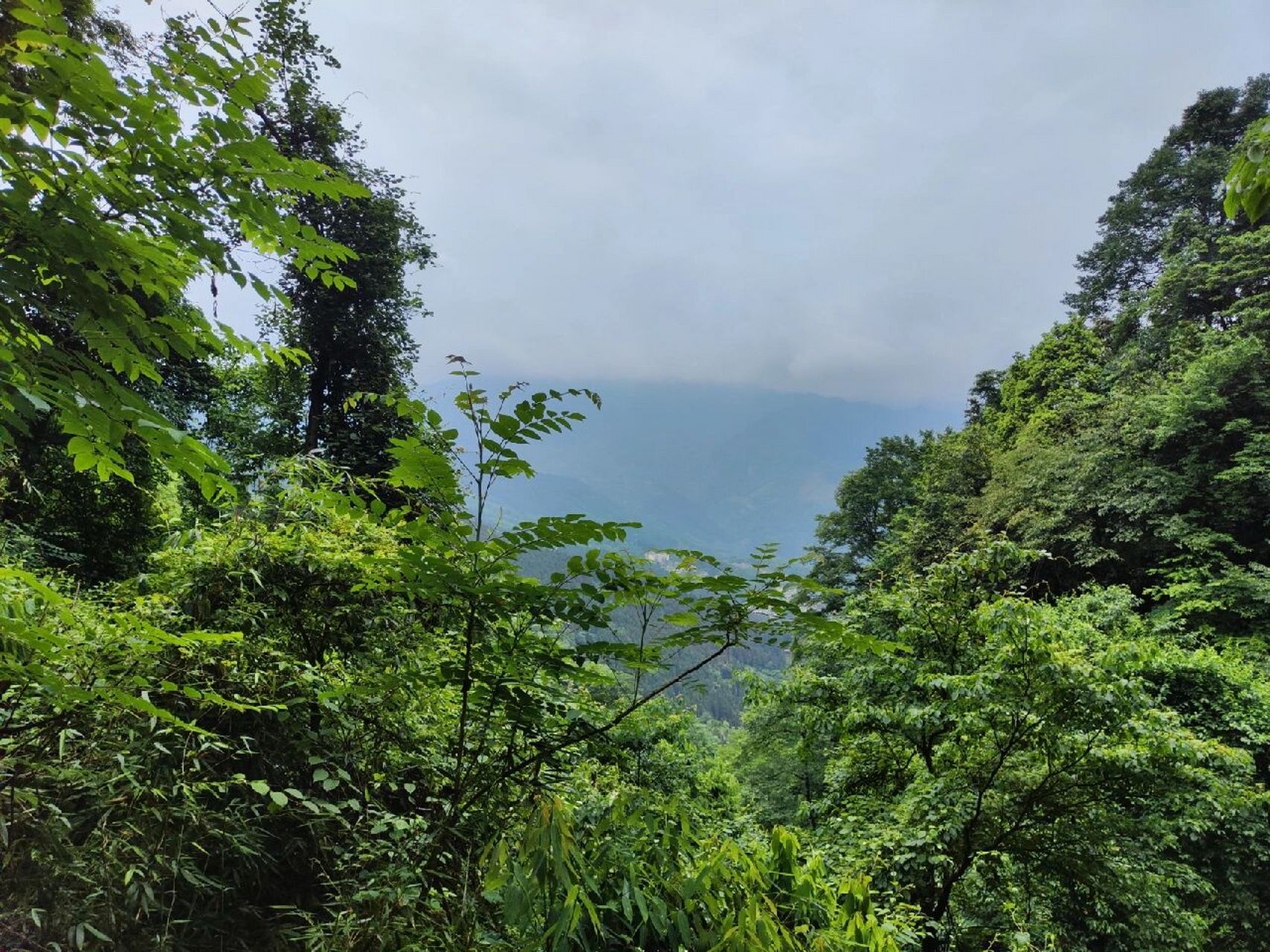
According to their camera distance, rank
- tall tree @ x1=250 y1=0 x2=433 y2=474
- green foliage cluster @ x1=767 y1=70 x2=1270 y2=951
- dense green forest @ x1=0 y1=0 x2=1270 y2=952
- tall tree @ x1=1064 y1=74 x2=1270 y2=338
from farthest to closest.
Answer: tall tree @ x1=1064 y1=74 x2=1270 y2=338 < tall tree @ x1=250 y1=0 x2=433 y2=474 < green foliage cluster @ x1=767 y1=70 x2=1270 y2=951 < dense green forest @ x1=0 y1=0 x2=1270 y2=952

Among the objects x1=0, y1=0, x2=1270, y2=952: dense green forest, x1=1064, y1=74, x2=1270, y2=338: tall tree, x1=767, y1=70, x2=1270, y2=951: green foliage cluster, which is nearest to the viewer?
x1=0, y1=0, x2=1270, y2=952: dense green forest

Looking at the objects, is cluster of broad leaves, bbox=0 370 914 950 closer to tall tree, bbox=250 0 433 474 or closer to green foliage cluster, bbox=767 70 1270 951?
green foliage cluster, bbox=767 70 1270 951

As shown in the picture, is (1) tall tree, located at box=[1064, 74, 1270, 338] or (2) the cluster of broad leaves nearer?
(2) the cluster of broad leaves

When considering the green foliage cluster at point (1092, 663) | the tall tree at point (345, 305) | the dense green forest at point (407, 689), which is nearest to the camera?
the dense green forest at point (407, 689)

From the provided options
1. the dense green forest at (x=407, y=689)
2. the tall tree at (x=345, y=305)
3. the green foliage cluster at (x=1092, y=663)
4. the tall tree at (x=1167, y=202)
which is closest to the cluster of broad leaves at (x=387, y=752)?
the dense green forest at (x=407, y=689)

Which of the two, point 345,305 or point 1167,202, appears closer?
point 345,305

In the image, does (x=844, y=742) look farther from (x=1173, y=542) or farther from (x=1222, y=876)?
(x=1173, y=542)

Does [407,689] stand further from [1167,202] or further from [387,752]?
[1167,202]

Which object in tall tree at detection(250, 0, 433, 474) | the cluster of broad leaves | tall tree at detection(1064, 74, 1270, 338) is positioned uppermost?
tall tree at detection(1064, 74, 1270, 338)

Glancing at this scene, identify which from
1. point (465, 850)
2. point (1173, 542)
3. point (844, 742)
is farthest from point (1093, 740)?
point (1173, 542)

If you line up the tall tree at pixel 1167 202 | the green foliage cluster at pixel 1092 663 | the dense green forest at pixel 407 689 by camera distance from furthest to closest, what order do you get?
the tall tree at pixel 1167 202, the green foliage cluster at pixel 1092 663, the dense green forest at pixel 407 689

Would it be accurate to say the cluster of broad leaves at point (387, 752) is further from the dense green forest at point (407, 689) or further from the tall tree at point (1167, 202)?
the tall tree at point (1167, 202)

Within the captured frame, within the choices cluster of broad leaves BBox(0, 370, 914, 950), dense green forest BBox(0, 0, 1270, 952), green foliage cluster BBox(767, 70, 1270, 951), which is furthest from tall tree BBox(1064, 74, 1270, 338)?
cluster of broad leaves BBox(0, 370, 914, 950)

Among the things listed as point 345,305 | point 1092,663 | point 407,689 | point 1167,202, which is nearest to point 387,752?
point 407,689
